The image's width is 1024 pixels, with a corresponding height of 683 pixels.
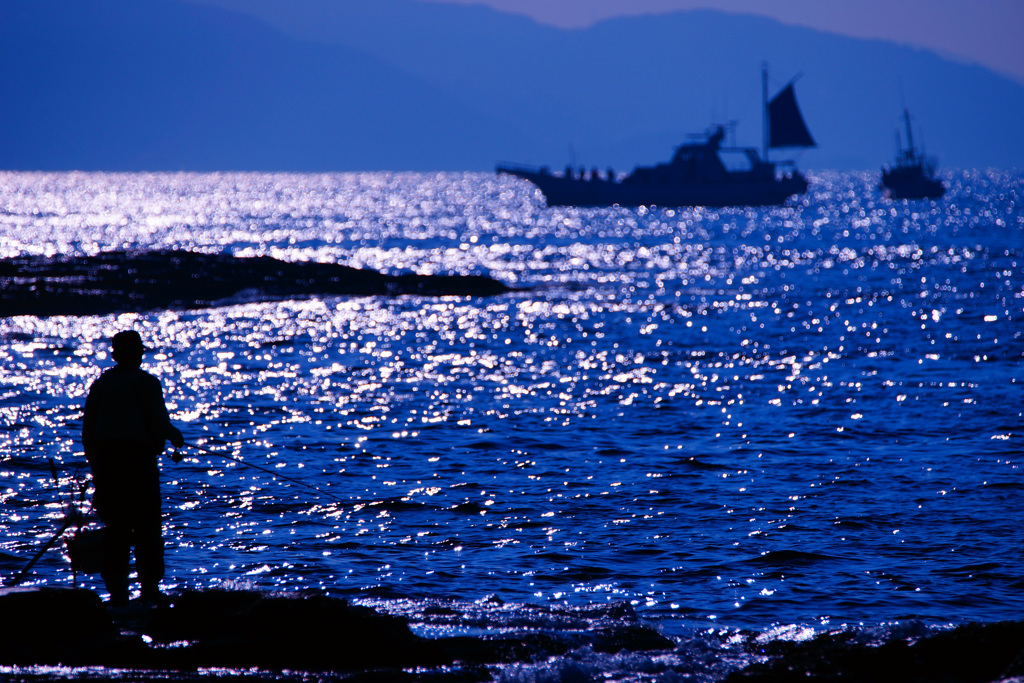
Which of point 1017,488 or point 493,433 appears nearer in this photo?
point 1017,488

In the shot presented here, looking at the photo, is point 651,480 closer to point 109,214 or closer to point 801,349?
point 801,349

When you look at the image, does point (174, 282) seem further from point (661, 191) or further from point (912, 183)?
point (912, 183)

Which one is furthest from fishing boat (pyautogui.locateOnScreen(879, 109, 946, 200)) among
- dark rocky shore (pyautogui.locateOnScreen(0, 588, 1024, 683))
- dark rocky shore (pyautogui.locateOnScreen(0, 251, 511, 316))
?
dark rocky shore (pyautogui.locateOnScreen(0, 588, 1024, 683))

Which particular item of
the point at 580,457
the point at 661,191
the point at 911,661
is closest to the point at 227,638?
the point at 911,661

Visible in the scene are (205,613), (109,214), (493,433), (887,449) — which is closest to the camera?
(205,613)

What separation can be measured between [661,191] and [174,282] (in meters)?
72.0

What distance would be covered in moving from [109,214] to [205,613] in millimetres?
102043

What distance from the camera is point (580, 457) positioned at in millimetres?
12539

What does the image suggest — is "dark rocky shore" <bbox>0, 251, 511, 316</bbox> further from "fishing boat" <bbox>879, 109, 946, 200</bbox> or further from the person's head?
"fishing boat" <bbox>879, 109, 946, 200</bbox>

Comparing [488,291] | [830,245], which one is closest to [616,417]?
[488,291]

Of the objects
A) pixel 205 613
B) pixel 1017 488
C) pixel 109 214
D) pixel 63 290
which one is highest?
pixel 109 214

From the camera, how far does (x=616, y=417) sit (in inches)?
598

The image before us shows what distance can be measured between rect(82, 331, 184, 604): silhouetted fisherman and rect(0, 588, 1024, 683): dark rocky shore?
0.68 metres

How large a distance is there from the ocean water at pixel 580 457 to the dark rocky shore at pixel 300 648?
498 mm
